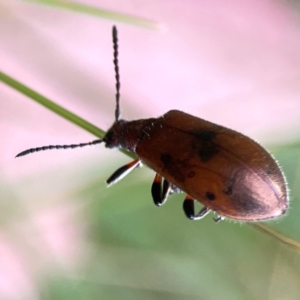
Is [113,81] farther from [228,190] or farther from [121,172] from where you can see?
[228,190]

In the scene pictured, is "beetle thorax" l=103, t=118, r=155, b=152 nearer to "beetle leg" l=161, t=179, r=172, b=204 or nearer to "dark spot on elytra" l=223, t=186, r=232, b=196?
"beetle leg" l=161, t=179, r=172, b=204

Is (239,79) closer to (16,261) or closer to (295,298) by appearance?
(295,298)

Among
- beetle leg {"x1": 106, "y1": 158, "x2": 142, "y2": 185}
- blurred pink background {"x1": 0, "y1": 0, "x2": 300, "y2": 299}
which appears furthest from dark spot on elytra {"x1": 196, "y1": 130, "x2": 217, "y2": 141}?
blurred pink background {"x1": 0, "y1": 0, "x2": 300, "y2": 299}

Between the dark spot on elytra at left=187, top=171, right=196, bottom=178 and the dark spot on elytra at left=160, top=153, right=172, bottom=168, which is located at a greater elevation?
the dark spot on elytra at left=160, top=153, right=172, bottom=168

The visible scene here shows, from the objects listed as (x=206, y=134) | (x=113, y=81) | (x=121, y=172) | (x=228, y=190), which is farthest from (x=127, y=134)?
(x=113, y=81)

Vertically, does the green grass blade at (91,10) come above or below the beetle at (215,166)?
above

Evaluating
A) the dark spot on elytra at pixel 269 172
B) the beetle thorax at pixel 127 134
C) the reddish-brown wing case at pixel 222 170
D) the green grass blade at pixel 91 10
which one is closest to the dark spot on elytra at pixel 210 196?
the reddish-brown wing case at pixel 222 170

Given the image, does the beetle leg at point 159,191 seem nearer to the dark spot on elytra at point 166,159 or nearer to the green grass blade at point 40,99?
the dark spot on elytra at point 166,159
